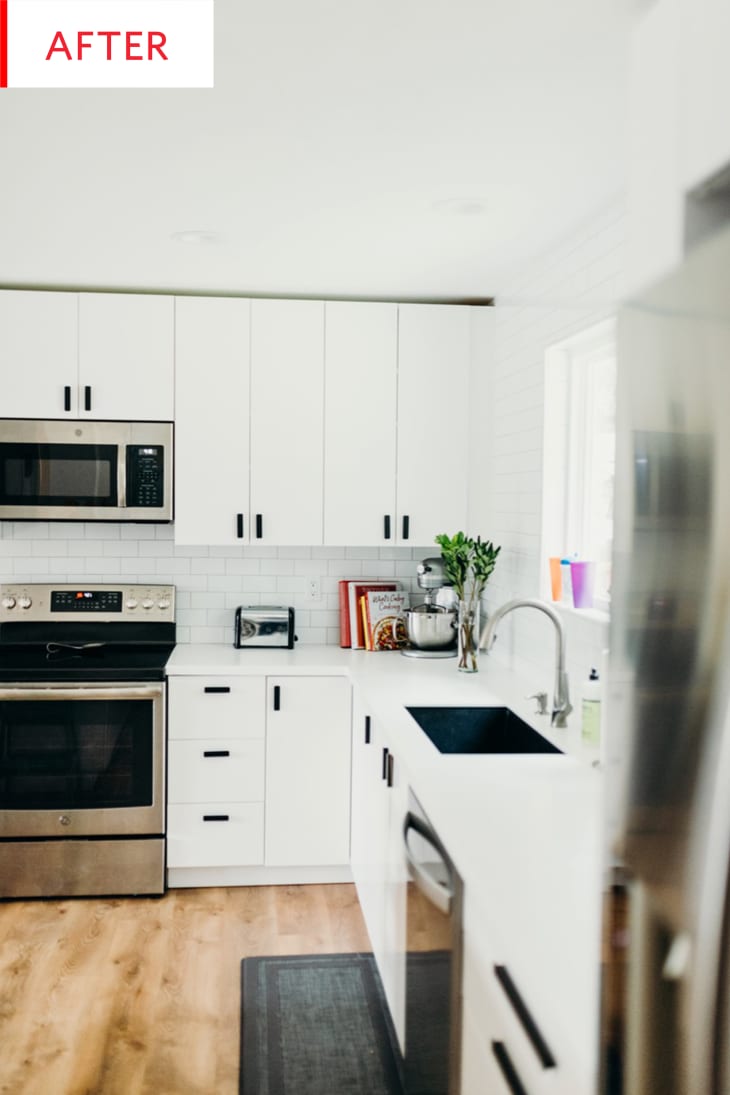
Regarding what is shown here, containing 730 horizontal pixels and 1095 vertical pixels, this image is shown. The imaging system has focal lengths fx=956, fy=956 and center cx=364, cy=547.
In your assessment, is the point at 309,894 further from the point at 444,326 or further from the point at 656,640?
the point at 656,640

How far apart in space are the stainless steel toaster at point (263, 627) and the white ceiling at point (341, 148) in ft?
4.74

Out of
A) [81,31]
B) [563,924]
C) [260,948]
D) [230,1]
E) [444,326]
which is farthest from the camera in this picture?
[444,326]

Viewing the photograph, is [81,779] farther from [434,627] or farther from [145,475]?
[434,627]

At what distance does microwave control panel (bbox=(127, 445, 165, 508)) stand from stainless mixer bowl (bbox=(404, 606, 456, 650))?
1.16 meters

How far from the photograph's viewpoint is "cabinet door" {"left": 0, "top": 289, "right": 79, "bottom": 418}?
12.7 feet

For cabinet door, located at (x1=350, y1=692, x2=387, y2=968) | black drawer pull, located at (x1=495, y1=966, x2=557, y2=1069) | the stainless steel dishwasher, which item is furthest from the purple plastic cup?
black drawer pull, located at (x1=495, y1=966, x2=557, y2=1069)

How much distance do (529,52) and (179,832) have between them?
3023 millimetres

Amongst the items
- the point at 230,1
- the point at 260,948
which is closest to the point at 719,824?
the point at 230,1

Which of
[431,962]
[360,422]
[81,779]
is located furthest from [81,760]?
[431,962]

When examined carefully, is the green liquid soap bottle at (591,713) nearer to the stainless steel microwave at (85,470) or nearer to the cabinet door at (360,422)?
the cabinet door at (360,422)

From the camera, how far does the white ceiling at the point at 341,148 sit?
179 cm

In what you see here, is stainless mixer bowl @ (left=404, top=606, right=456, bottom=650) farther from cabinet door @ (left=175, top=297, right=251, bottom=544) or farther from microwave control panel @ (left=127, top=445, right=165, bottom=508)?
microwave control panel @ (left=127, top=445, right=165, bottom=508)

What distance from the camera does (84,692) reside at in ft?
12.0

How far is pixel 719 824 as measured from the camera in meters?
0.59
